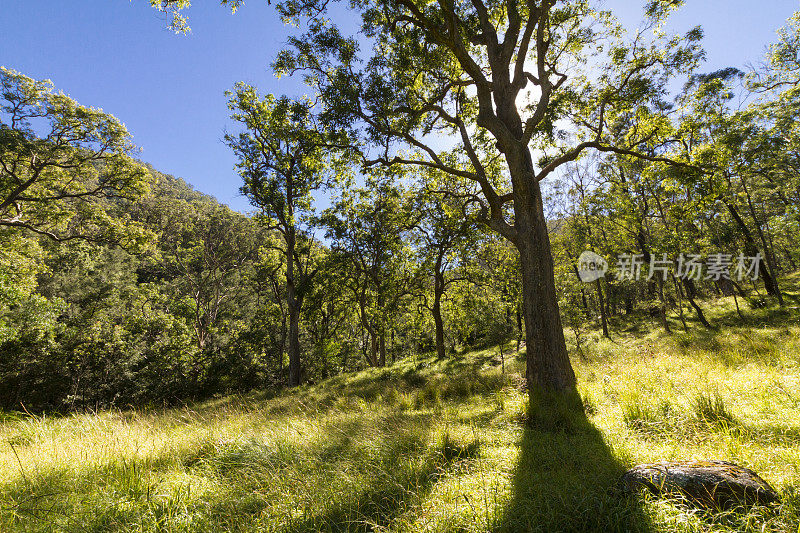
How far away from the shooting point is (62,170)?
45.9 feet

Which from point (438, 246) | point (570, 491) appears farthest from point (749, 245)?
point (570, 491)

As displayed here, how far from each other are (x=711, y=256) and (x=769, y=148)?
7.77m

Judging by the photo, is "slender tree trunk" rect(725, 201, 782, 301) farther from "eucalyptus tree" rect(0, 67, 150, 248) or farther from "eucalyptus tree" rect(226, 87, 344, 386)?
"eucalyptus tree" rect(0, 67, 150, 248)

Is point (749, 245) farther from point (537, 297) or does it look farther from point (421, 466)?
point (421, 466)

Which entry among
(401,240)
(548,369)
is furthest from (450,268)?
(548,369)

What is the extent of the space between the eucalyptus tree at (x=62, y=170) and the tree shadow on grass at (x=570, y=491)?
18.5 meters

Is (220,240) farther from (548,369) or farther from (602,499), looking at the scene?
(602,499)

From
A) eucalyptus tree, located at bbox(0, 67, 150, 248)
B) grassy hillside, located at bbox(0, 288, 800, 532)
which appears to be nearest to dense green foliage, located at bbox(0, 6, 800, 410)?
eucalyptus tree, located at bbox(0, 67, 150, 248)

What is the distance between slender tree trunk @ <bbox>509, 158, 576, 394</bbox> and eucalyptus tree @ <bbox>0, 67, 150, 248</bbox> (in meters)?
17.2

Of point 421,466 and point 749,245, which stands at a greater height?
point 749,245

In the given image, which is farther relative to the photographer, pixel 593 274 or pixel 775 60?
pixel 593 274

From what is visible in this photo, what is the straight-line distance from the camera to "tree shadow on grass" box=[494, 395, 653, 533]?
96.3 inches

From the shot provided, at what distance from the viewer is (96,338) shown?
1581 centimetres

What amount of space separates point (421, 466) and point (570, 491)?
1615 millimetres
